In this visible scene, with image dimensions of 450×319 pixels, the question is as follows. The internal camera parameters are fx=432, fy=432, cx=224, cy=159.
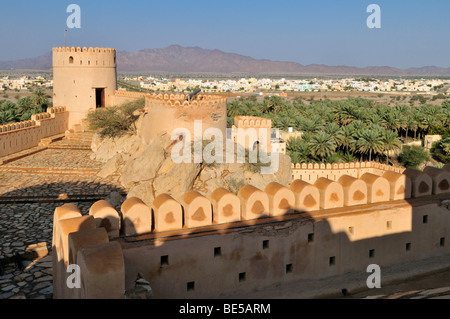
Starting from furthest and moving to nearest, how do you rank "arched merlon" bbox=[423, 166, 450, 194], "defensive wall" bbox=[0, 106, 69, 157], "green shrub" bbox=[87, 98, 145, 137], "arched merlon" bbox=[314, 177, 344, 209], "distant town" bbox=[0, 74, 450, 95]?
"distant town" bbox=[0, 74, 450, 95], "green shrub" bbox=[87, 98, 145, 137], "defensive wall" bbox=[0, 106, 69, 157], "arched merlon" bbox=[423, 166, 450, 194], "arched merlon" bbox=[314, 177, 344, 209]

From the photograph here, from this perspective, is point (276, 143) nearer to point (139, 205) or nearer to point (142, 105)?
point (142, 105)

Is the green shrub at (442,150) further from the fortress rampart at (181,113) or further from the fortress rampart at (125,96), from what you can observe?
the fortress rampart at (125,96)

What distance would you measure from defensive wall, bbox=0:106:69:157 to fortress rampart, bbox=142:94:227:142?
7.22 m

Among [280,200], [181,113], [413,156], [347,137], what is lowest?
[413,156]

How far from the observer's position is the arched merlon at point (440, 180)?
6.82 meters

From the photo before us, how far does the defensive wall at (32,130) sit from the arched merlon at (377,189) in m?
17.0

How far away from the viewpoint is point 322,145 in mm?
25500

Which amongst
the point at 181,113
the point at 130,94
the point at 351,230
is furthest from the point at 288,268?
the point at 130,94

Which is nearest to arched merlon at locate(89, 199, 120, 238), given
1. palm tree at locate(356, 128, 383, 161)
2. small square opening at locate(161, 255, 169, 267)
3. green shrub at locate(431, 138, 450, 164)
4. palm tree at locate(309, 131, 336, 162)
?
small square opening at locate(161, 255, 169, 267)

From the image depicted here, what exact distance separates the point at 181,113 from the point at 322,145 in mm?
12184

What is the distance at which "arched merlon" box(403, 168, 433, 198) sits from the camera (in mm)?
6705

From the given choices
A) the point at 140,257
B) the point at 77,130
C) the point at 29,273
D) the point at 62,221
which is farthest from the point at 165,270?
the point at 77,130

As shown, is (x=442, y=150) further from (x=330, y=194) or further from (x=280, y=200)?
(x=280, y=200)

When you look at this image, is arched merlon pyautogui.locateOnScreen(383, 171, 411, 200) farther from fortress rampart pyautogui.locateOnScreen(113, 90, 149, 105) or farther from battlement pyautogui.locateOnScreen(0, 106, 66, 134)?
fortress rampart pyautogui.locateOnScreen(113, 90, 149, 105)
